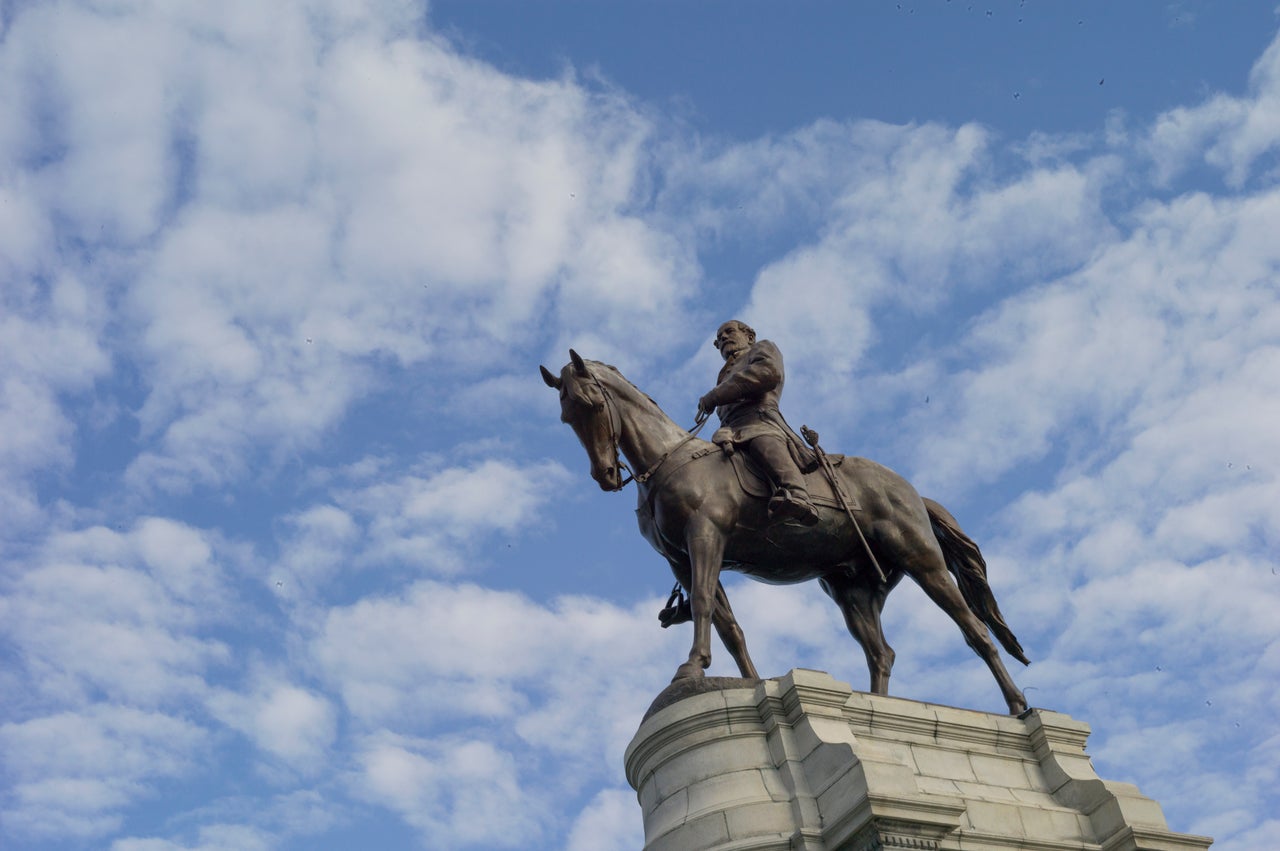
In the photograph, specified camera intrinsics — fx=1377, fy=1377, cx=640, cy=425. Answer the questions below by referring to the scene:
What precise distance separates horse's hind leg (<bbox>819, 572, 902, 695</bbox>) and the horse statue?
0.01m

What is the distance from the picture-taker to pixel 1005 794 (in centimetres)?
1417

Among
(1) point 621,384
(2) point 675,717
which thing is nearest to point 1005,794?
(2) point 675,717

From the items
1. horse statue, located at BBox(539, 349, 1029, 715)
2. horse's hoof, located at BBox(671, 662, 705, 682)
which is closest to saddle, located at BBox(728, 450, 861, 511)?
horse statue, located at BBox(539, 349, 1029, 715)

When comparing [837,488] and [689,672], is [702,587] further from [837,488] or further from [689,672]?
[837,488]

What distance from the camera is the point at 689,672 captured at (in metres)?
14.5

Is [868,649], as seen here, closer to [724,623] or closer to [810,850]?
[724,623]

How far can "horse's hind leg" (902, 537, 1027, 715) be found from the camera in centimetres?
1628

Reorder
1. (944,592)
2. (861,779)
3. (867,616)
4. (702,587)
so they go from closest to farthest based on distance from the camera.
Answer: (861,779) < (702,587) < (944,592) < (867,616)

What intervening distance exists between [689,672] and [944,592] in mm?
3722

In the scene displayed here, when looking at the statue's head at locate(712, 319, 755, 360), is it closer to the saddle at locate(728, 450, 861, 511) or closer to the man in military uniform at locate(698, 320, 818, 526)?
the man in military uniform at locate(698, 320, 818, 526)

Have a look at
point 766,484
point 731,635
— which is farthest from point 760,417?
point 731,635

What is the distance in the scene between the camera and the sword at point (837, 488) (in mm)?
16141

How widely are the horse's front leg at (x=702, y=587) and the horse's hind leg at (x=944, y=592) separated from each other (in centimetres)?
258

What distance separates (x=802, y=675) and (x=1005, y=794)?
2.51 m
